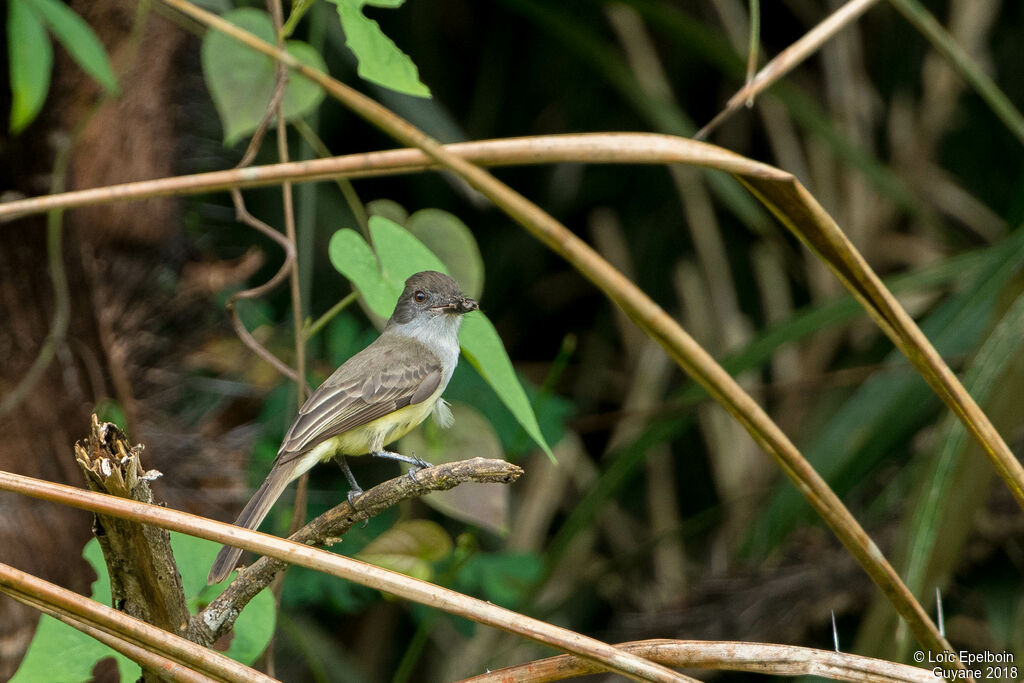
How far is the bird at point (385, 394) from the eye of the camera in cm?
179

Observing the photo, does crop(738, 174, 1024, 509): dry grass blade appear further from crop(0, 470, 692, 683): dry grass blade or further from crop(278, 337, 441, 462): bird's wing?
crop(278, 337, 441, 462): bird's wing

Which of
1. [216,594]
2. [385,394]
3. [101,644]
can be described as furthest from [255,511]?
[385,394]

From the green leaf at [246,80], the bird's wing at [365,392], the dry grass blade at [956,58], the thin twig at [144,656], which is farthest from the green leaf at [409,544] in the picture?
the dry grass blade at [956,58]

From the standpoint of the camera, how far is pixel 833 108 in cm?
483

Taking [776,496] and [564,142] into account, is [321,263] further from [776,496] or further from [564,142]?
[564,142]

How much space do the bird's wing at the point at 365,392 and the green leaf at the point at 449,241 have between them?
0.20 meters

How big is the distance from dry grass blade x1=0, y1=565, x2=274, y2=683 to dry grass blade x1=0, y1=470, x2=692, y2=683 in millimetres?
37

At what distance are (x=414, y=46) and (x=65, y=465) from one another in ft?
8.56

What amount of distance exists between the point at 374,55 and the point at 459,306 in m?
0.54

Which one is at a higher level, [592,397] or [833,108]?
[833,108]

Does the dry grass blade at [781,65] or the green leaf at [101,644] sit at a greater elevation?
the dry grass blade at [781,65]

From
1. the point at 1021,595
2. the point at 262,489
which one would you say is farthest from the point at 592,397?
the point at 262,489

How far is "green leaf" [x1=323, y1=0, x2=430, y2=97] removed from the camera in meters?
1.38

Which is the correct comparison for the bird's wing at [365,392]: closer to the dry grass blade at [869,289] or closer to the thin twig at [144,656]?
the thin twig at [144,656]
